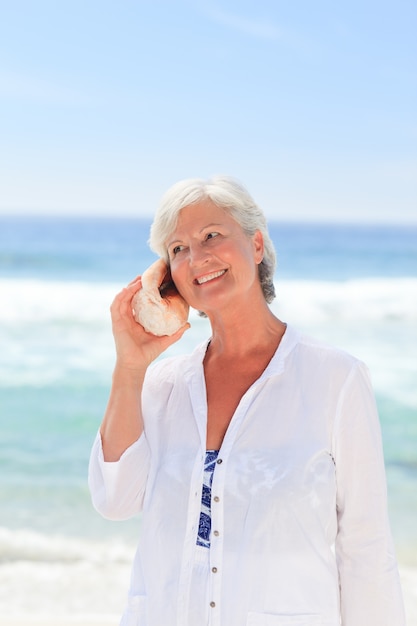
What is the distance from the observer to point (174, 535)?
6.64 ft

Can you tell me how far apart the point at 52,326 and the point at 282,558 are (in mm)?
12747

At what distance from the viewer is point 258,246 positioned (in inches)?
88.0

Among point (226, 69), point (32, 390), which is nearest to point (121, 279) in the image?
point (32, 390)

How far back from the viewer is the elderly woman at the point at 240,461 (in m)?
1.94

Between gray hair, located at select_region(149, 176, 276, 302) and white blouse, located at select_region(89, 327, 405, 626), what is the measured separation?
339 millimetres

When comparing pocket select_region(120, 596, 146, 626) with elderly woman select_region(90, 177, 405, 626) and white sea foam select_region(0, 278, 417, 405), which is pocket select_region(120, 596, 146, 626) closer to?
elderly woman select_region(90, 177, 405, 626)

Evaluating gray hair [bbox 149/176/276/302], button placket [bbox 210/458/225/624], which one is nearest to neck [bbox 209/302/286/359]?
gray hair [bbox 149/176/276/302]

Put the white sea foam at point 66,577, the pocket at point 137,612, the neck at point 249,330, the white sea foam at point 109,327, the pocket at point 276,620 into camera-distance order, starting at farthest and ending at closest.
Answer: the white sea foam at point 109,327 → the white sea foam at point 66,577 → the neck at point 249,330 → the pocket at point 137,612 → the pocket at point 276,620

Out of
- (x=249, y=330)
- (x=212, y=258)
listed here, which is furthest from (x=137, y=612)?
(x=212, y=258)

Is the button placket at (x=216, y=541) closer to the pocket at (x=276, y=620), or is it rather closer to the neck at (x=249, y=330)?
the pocket at (x=276, y=620)

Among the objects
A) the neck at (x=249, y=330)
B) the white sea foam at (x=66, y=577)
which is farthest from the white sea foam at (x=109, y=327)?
the neck at (x=249, y=330)

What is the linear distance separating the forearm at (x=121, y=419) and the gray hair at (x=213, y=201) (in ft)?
1.19

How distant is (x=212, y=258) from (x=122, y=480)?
0.57m

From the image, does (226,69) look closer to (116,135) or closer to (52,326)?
(116,135)
